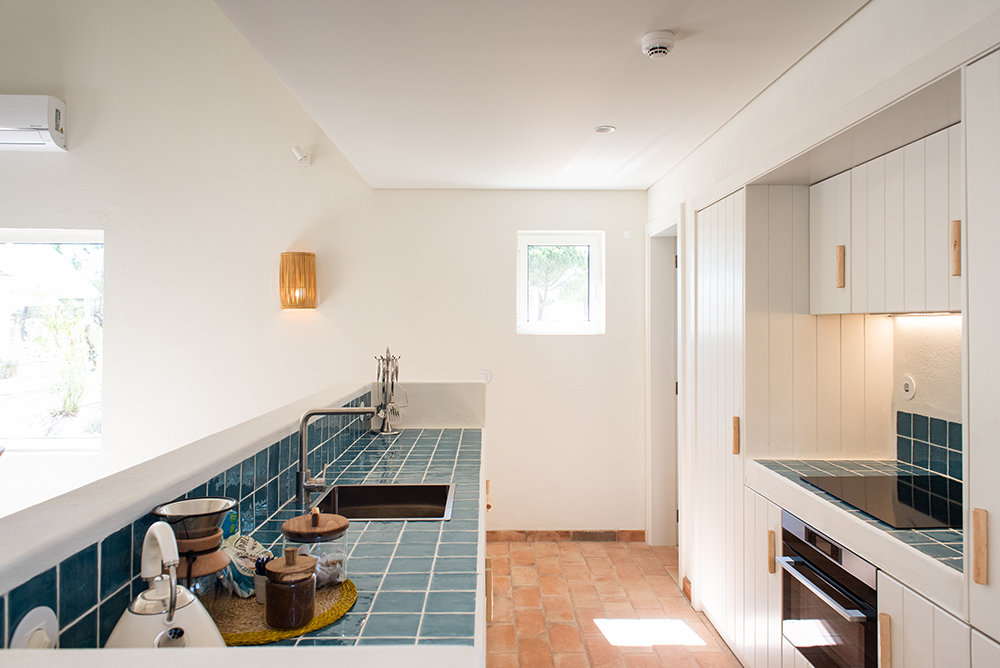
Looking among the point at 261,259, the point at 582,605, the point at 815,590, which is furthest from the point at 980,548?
the point at 261,259

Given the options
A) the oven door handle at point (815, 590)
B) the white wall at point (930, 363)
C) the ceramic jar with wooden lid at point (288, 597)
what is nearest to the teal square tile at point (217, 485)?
the ceramic jar with wooden lid at point (288, 597)

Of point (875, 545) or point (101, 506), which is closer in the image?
point (101, 506)

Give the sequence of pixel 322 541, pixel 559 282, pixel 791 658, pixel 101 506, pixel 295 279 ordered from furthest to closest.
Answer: pixel 559 282 → pixel 295 279 → pixel 791 658 → pixel 322 541 → pixel 101 506

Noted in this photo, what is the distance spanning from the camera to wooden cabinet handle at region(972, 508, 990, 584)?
47.8 inches

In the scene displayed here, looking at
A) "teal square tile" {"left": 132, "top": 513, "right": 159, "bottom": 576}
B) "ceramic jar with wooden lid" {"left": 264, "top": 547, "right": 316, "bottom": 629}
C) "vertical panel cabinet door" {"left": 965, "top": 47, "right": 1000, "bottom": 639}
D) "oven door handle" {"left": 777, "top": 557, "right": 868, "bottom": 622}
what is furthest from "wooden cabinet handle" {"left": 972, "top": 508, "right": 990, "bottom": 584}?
"teal square tile" {"left": 132, "top": 513, "right": 159, "bottom": 576}

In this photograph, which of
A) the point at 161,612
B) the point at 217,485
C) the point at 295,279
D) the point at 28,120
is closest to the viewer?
the point at 161,612

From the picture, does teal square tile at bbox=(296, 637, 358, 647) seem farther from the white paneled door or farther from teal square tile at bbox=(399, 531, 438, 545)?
the white paneled door

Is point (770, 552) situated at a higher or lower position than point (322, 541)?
lower

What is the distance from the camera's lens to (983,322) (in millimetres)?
1234

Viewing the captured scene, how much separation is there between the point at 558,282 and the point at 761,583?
237 cm

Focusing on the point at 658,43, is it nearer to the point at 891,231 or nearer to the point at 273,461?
the point at 891,231

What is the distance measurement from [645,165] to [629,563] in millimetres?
2396

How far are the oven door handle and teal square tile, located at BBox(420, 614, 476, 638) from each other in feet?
4.08

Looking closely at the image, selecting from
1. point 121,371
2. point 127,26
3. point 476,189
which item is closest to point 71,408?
point 121,371
